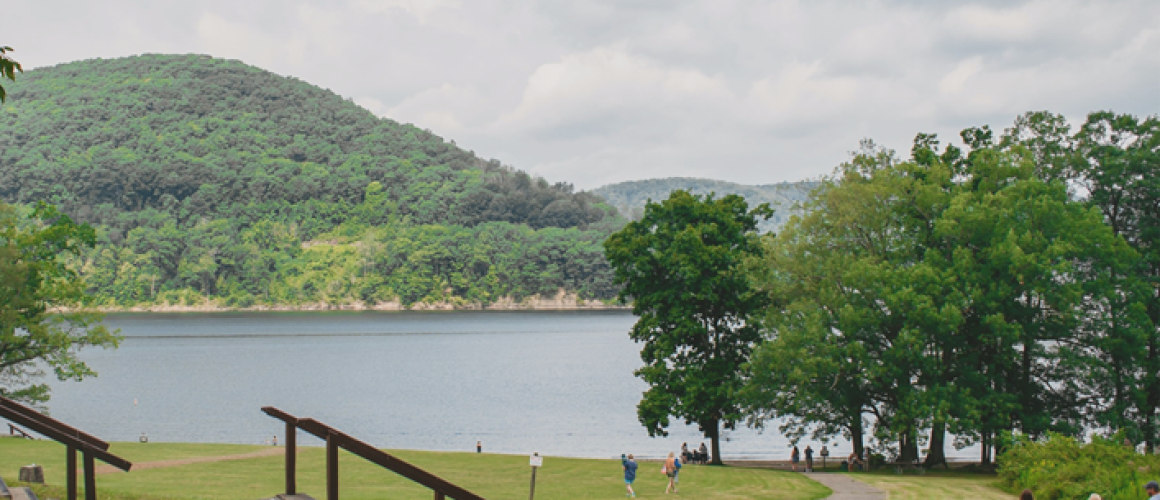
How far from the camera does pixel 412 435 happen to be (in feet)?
188

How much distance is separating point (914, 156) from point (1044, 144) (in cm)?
543

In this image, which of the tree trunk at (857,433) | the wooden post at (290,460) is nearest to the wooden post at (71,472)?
the wooden post at (290,460)

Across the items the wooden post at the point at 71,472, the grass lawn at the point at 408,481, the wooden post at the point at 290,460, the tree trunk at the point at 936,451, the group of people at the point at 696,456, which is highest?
the wooden post at the point at 290,460

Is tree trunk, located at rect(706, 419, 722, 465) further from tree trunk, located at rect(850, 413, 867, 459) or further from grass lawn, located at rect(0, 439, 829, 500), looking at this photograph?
tree trunk, located at rect(850, 413, 867, 459)

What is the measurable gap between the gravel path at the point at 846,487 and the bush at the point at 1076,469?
432cm

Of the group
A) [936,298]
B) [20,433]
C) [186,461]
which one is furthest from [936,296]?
[20,433]

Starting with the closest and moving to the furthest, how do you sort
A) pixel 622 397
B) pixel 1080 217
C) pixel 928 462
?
pixel 1080 217, pixel 928 462, pixel 622 397

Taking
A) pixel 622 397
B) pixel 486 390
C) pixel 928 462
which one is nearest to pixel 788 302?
pixel 928 462

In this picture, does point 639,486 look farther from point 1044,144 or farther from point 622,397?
point 622,397

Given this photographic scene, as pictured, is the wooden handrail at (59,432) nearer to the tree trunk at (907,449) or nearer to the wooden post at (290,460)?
the wooden post at (290,460)

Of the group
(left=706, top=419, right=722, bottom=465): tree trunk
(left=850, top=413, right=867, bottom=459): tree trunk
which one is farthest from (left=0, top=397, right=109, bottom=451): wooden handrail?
(left=850, top=413, right=867, bottom=459): tree trunk

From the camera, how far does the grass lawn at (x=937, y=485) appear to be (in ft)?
86.3

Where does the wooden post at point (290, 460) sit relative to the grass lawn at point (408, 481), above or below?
above

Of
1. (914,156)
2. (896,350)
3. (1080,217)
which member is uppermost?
(914,156)
